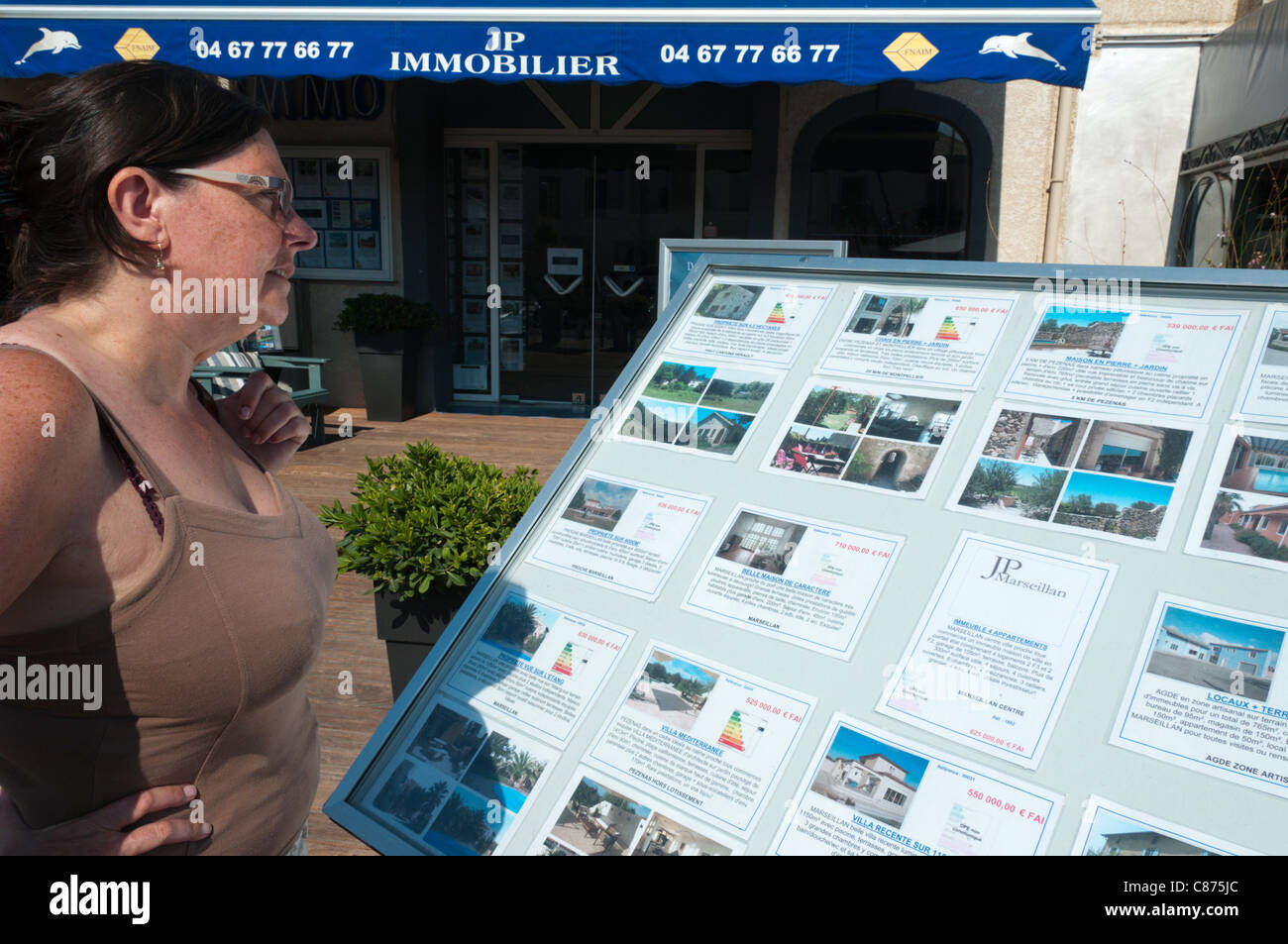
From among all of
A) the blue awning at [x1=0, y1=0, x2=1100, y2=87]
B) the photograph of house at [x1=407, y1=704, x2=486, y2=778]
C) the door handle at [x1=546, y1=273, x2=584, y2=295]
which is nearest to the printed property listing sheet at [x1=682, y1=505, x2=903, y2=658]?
the photograph of house at [x1=407, y1=704, x2=486, y2=778]

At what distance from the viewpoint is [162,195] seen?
1.18 m

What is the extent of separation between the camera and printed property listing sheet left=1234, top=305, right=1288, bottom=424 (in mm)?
1190

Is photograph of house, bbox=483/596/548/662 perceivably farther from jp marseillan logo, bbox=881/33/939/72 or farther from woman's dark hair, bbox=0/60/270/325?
jp marseillan logo, bbox=881/33/939/72

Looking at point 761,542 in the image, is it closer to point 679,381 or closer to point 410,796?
point 679,381

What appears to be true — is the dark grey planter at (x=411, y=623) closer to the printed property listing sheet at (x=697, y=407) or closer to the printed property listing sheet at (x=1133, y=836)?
the printed property listing sheet at (x=697, y=407)

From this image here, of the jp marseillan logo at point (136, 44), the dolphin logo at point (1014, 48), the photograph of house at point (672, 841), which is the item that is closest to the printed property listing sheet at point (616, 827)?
the photograph of house at point (672, 841)

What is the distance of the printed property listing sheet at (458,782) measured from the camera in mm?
1375

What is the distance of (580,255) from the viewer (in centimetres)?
914

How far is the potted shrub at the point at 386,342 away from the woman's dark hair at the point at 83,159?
7355 mm

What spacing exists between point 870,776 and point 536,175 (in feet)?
28.6

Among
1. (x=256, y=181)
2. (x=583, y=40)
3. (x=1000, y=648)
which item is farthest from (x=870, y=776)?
(x=583, y=40)

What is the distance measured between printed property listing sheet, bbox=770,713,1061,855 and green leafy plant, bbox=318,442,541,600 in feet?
6.01

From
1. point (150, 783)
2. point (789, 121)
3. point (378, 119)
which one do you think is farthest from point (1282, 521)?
point (378, 119)

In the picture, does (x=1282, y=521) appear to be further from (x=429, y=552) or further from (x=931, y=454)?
(x=429, y=552)
